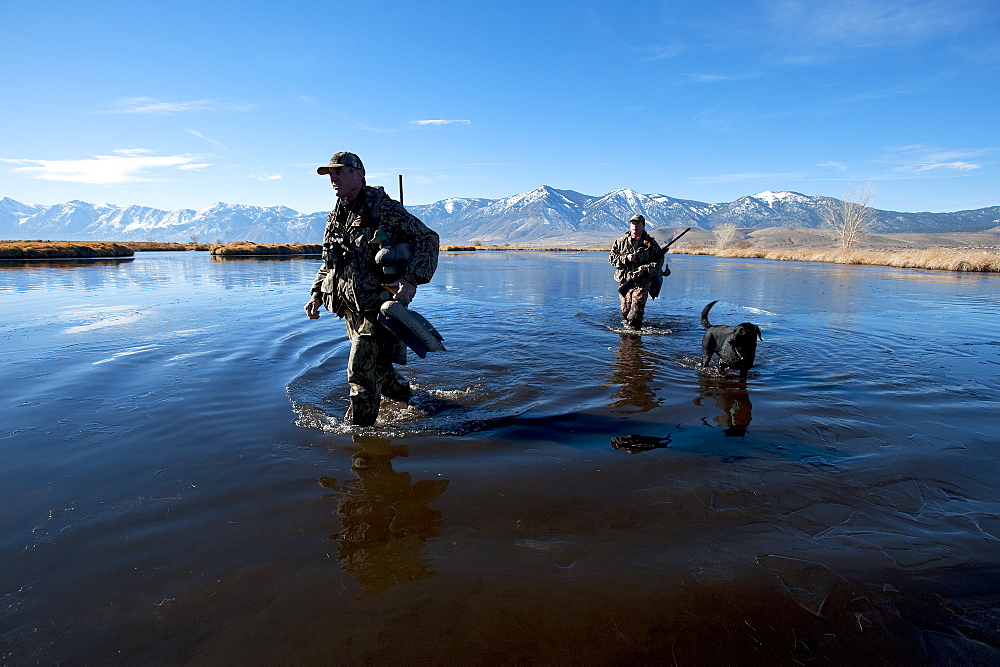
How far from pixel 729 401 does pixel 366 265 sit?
16.7 ft

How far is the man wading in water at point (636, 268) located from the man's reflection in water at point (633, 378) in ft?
5.79

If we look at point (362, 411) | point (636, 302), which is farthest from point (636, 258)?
point (362, 411)

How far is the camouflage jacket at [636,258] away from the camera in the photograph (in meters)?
11.8

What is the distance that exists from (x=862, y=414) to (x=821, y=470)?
214 centimetres

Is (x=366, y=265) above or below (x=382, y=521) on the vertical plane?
above

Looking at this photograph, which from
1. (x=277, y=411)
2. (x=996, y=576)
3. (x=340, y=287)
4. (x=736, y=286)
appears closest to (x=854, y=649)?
(x=996, y=576)

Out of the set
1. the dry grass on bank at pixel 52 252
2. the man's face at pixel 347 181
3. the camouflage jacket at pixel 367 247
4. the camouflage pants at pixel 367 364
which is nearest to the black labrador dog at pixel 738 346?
the camouflage jacket at pixel 367 247

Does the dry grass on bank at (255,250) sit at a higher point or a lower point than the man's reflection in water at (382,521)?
higher

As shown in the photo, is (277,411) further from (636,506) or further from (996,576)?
(996,576)

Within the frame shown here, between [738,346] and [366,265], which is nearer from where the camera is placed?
[366,265]

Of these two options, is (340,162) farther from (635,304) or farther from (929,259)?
(929,259)

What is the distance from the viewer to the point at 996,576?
2.75 metres

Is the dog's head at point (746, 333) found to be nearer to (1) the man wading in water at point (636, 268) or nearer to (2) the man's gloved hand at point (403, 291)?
(1) the man wading in water at point (636, 268)

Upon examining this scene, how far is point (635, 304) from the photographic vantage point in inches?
458
